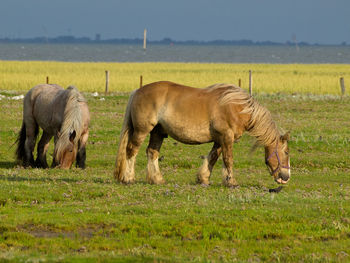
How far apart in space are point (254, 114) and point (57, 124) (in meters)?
6.27

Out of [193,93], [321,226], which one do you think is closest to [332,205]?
[321,226]

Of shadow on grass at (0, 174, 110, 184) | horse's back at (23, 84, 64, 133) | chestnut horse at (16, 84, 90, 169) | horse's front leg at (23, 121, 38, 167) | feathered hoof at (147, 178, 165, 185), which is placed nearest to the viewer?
feathered hoof at (147, 178, 165, 185)

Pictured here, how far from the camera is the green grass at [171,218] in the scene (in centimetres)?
922

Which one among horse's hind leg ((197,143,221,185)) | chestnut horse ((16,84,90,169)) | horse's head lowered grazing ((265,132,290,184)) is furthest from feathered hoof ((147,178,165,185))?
chestnut horse ((16,84,90,169))

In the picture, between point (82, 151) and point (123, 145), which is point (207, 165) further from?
point (82, 151)

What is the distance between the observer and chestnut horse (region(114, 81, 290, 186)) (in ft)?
45.2

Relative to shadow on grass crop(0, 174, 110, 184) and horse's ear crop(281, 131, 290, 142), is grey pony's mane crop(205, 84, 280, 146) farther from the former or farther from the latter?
shadow on grass crop(0, 174, 110, 184)

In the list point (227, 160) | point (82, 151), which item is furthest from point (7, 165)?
point (227, 160)

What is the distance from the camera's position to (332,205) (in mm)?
12070

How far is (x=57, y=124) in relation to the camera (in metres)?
18.0

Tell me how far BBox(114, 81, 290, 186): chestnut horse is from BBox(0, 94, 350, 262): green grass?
26.6 inches

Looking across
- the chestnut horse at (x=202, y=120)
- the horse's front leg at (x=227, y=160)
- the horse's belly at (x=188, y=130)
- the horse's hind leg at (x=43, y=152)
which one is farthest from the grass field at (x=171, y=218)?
the horse's hind leg at (x=43, y=152)

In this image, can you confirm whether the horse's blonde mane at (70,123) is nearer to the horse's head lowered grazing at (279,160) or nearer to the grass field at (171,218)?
the grass field at (171,218)

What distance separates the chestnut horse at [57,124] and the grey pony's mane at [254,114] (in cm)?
432
